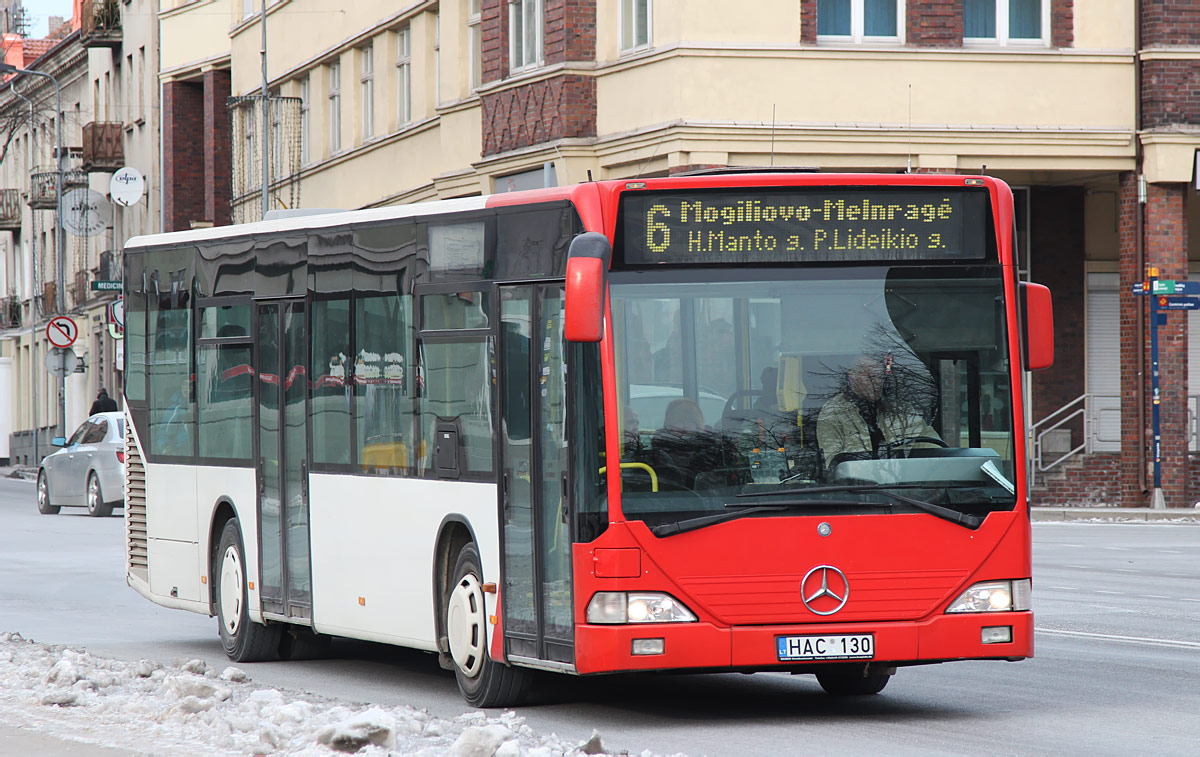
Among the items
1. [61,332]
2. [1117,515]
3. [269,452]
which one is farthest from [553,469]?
[61,332]

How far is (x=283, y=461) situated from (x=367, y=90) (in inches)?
1105

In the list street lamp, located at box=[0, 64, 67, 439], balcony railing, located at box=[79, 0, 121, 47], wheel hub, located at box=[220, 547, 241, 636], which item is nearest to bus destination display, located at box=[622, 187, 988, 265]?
wheel hub, located at box=[220, 547, 241, 636]

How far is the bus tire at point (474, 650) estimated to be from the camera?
10500mm

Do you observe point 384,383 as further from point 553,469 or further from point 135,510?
point 135,510

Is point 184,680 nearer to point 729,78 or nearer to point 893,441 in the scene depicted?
point 893,441

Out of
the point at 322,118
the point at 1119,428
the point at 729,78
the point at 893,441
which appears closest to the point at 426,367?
the point at 893,441

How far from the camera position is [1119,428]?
31500mm

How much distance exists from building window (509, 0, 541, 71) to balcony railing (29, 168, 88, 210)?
35.7m

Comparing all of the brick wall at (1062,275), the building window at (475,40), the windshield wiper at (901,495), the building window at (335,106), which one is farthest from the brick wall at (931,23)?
the windshield wiper at (901,495)

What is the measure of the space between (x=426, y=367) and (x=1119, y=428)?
72.5 ft

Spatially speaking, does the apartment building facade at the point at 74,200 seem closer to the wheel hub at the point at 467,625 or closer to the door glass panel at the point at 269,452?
the door glass panel at the point at 269,452

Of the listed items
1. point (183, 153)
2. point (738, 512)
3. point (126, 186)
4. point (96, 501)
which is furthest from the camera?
point (183, 153)

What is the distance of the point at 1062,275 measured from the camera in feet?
108

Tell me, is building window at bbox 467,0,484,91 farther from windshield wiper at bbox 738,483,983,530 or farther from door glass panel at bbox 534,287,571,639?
windshield wiper at bbox 738,483,983,530
